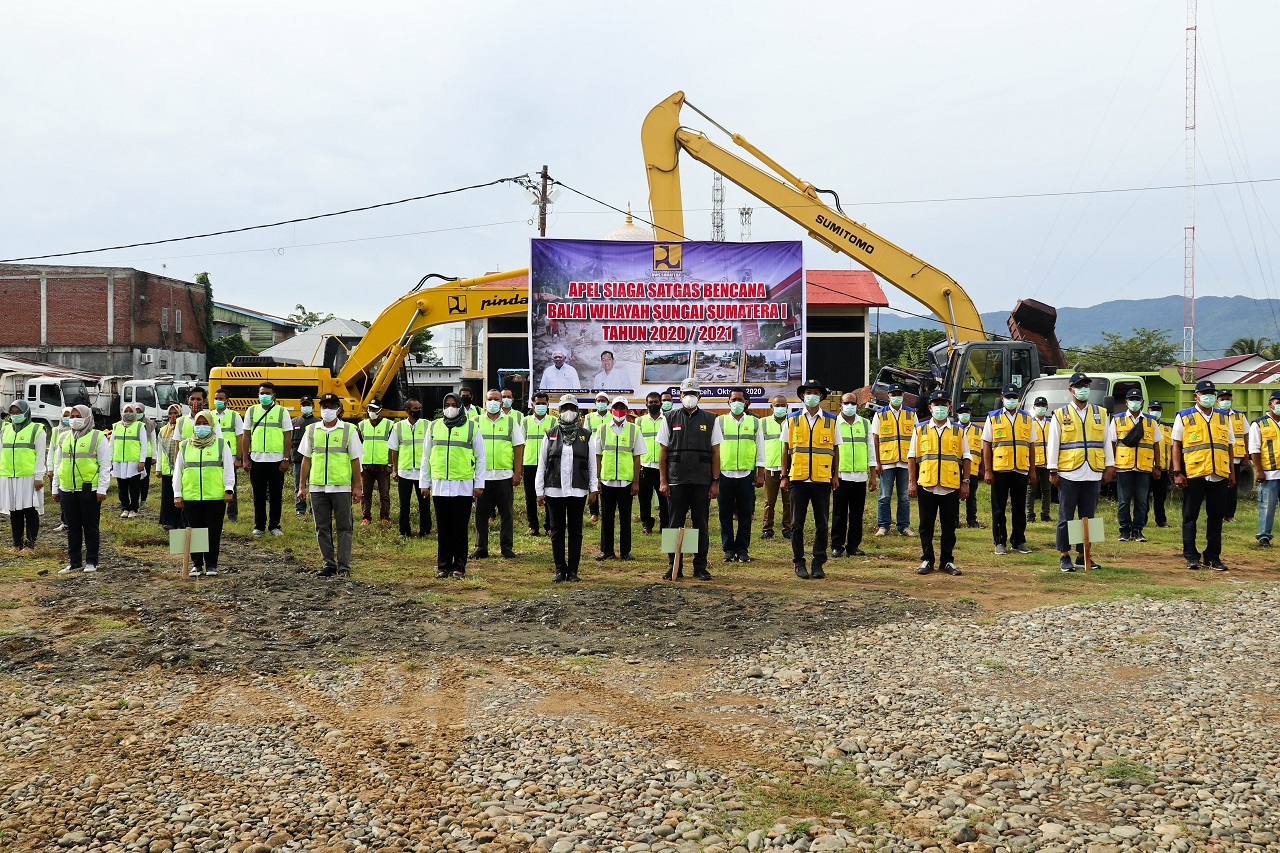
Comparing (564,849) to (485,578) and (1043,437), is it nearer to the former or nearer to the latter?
(485,578)

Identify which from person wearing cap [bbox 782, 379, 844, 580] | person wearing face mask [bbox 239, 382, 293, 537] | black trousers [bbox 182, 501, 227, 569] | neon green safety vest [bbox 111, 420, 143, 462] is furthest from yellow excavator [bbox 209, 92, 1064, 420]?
person wearing cap [bbox 782, 379, 844, 580]

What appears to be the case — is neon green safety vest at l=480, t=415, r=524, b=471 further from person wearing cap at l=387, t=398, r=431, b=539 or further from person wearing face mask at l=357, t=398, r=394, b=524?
person wearing face mask at l=357, t=398, r=394, b=524

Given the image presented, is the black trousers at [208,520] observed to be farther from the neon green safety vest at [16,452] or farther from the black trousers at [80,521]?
the neon green safety vest at [16,452]

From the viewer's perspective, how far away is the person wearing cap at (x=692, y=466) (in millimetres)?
10992

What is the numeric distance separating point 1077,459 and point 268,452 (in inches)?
388

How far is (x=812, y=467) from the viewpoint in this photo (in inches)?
438

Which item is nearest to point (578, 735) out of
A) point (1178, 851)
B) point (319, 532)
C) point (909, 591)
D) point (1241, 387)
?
point (1178, 851)

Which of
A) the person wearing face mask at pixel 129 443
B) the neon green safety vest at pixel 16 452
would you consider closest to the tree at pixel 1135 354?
the person wearing face mask at pixel 129 443

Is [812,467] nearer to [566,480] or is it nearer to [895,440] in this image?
[566,480]

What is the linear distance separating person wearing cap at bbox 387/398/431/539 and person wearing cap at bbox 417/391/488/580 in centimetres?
201

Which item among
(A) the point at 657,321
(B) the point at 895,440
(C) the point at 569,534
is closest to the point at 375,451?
(C) the point at 569,534

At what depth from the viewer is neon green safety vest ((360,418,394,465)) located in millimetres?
14133

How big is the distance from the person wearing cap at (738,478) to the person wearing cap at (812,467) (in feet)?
2.87

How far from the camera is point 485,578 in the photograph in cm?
1108
